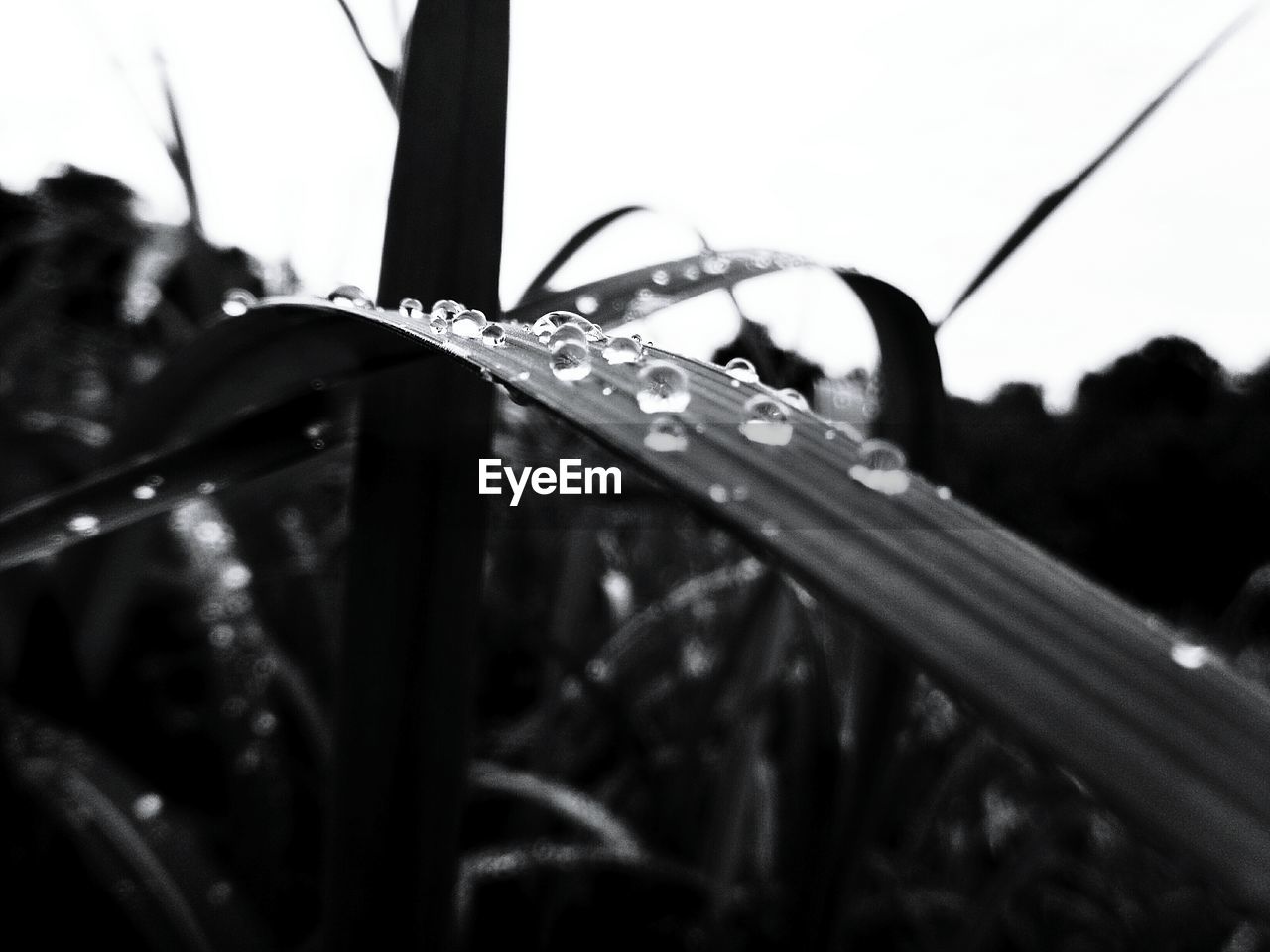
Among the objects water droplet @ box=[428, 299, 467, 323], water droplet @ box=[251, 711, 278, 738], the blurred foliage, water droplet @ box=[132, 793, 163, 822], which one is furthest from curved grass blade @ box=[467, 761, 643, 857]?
water droplet @ box=[428, 299, 467, 323]

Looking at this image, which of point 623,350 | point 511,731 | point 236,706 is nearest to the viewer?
point 623,350

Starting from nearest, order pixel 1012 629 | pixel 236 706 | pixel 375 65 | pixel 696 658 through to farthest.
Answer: pixel 1012 629 < pixel 375 65 < pixel 236 706 < pixel 696 658

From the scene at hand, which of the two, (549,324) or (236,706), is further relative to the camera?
(236,706)

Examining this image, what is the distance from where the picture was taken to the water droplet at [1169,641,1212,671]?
0.13 meters

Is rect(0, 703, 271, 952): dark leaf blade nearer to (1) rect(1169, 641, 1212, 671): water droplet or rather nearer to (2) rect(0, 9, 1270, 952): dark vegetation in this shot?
(2) rect(0, 9, 1270, 952): dark vegetation

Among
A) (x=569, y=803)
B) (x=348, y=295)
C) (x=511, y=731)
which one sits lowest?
(x=511, y=731)

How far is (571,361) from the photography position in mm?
224

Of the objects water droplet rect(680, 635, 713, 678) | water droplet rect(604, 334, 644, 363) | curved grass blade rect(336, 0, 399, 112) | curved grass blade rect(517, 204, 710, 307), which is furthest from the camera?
water droplet rect(680, 635, 713, 678)

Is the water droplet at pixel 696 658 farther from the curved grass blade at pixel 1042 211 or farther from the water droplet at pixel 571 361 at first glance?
the water droplet at pixel 571 361

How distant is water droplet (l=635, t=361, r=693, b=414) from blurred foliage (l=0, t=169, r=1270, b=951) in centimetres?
28

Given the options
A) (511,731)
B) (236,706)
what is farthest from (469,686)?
(511,731)

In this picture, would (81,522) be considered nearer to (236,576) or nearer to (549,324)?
(549,324)

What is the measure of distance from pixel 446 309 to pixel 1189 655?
0.23 metres

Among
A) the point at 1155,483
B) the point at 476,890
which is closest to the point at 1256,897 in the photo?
the point at 476,890
